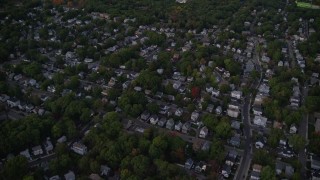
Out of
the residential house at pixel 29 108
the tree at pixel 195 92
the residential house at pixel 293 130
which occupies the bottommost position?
the residential house at pixel 293 130

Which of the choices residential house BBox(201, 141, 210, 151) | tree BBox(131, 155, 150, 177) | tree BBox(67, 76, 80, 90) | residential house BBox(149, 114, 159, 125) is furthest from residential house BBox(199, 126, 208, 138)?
tree BBox(67, 76, 80, 90)

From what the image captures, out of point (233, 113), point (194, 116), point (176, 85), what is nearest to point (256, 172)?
point (233, 113)

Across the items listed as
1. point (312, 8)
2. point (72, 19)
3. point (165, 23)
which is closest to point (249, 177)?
point (165, 23)

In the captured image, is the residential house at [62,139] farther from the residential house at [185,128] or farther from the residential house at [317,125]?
the residential house at [317,125]

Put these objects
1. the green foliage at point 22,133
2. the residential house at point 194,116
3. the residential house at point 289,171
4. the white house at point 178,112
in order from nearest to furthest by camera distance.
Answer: the residential house at point 289,171, the green foliage at point 22,133, the residential house at point 194,116, the white house at point 178,112

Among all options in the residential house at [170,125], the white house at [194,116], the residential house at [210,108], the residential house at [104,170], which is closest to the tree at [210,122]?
the white house at [194,116]

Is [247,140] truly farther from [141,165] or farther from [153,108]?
[141,165]

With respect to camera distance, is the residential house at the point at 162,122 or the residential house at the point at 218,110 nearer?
the residential house at the point at 162,122
